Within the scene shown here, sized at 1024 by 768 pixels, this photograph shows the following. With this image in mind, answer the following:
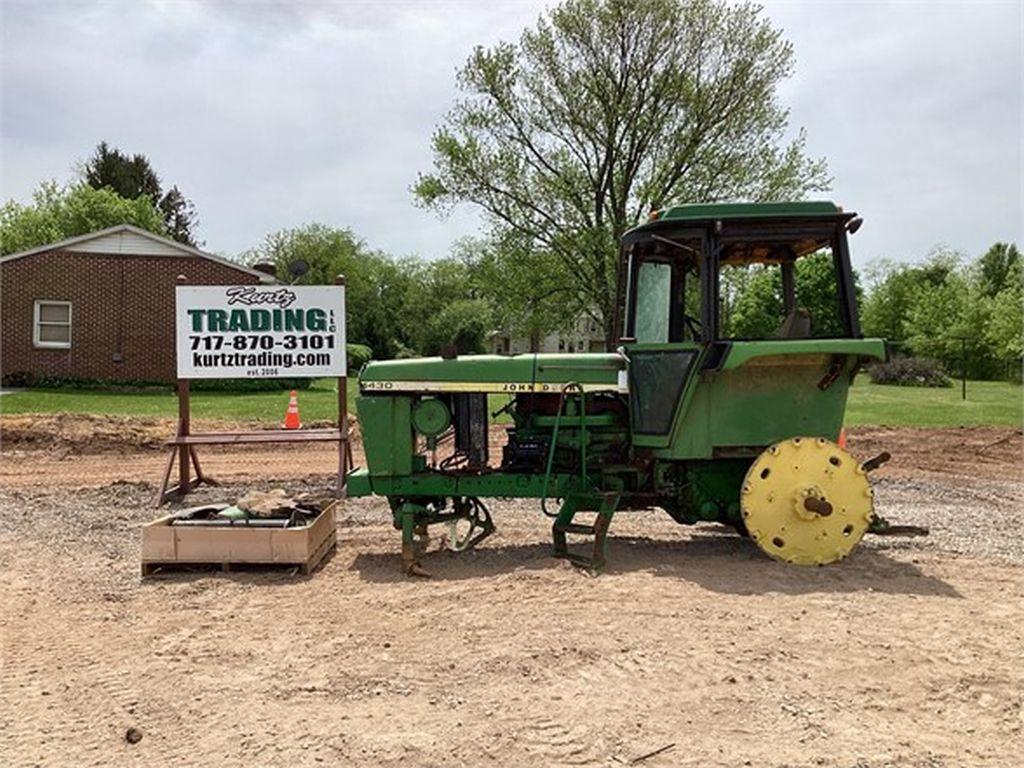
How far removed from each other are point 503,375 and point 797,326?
6.68 ft

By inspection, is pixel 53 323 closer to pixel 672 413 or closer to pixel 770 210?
pixel 672 413

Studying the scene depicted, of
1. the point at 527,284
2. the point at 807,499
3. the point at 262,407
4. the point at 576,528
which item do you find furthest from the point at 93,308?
the point at 807,499

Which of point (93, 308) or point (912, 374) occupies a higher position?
point (93, 308)

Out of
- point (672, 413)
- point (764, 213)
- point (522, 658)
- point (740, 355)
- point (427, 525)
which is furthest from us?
point (427, 525)

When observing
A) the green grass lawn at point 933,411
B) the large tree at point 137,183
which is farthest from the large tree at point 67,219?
the green grass lawn at point 933,411

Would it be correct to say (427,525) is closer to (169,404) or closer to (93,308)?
(169,404)

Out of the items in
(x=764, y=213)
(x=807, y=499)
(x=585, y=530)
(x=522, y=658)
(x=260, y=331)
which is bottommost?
(x=522, y=658)

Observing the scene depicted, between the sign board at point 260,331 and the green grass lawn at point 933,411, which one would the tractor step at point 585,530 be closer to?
the sign board at point 260,331

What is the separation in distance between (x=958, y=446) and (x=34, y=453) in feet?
47.3

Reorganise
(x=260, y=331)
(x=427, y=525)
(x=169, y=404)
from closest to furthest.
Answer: (x=427, y=525) < (x=260, y=331) < (x=169, y=404)

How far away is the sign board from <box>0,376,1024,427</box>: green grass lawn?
550 centimetres

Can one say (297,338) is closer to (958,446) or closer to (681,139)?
(958,446)

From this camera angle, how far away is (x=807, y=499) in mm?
5352

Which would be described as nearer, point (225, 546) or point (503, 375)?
point (225, 546)
